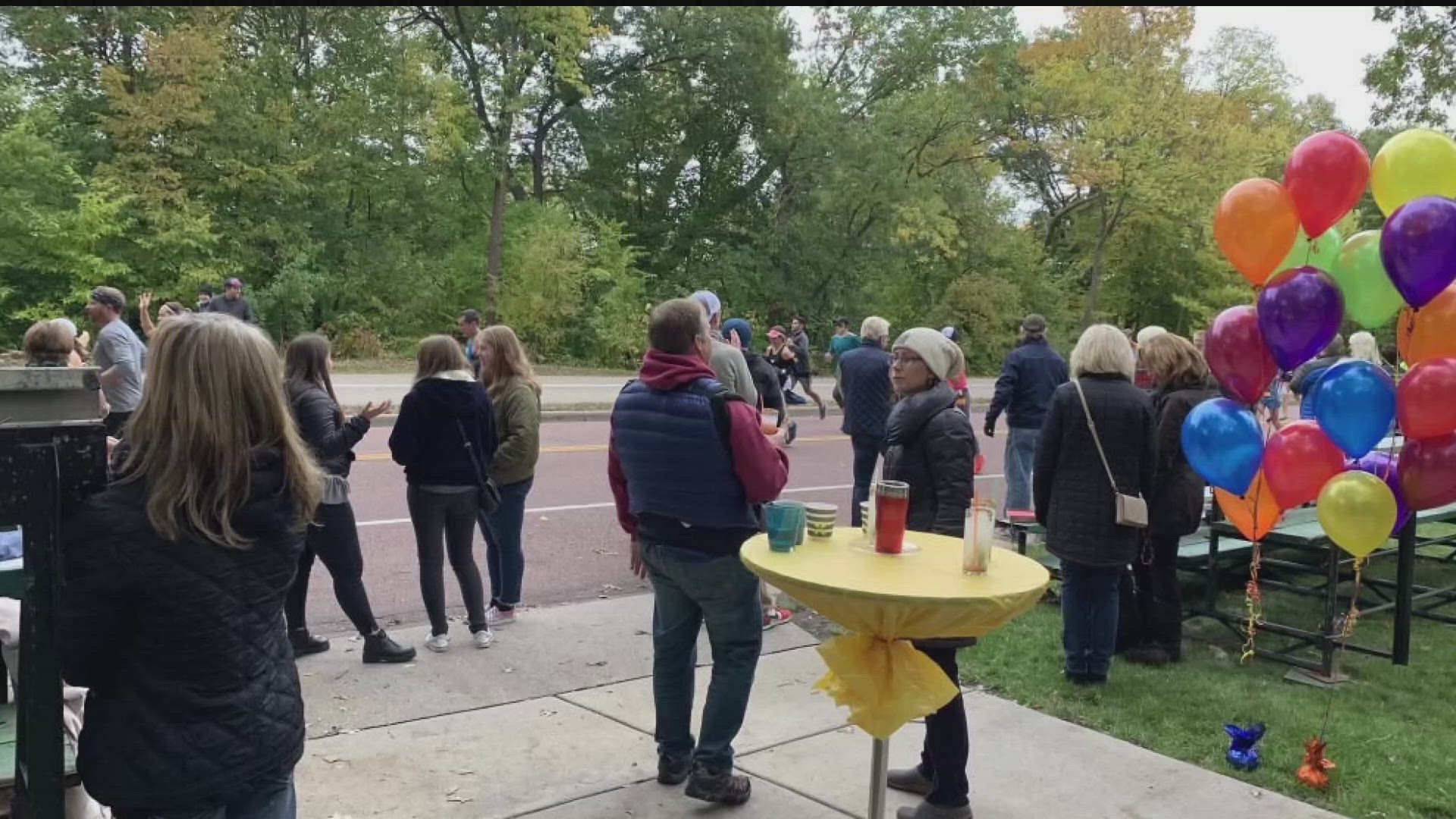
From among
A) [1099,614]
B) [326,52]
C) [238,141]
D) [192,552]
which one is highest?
[326,52]

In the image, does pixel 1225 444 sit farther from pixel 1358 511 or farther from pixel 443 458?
pixel 443 458

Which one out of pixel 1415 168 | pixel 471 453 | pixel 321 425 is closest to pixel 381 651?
pixel 471 453

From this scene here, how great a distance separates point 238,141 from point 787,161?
1516 centimetres

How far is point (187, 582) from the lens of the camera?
2.12 m

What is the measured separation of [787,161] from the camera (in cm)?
3081

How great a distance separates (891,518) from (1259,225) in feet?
8.08

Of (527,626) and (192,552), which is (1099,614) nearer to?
(527,626)

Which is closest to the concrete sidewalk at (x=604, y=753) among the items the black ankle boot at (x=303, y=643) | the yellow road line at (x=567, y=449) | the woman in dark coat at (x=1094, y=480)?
the black ankle boot at (x=303, y=643)

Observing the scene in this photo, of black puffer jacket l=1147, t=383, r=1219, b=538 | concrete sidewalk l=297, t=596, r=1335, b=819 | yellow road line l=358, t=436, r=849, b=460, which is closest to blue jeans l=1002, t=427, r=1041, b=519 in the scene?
black puffer jacket l=1147, t=383, r=1219, b=538

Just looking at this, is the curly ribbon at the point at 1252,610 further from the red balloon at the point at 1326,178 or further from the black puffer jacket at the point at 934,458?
the black puffer jacket at the point at 934,458

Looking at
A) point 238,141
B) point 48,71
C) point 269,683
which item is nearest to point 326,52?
point 238,141

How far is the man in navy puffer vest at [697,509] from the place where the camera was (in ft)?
11.8

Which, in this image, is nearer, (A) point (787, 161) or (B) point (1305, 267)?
(B) point (1305, 267)

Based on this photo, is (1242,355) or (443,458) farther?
(443,458)
